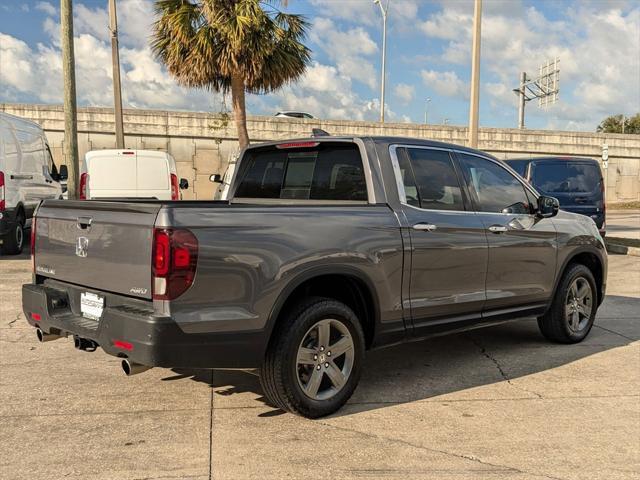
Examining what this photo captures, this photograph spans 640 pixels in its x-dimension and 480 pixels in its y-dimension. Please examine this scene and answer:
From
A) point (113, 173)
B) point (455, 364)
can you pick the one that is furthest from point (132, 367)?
point (113, 173)

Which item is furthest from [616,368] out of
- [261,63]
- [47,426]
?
[261,63]

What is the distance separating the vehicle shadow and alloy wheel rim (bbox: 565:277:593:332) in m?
0.20

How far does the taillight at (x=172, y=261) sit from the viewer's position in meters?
3.30

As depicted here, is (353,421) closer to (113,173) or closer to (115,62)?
(113,173)

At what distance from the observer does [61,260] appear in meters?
4.09

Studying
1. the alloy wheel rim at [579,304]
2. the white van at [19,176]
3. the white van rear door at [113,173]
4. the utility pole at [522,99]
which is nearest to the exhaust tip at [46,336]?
the alloy wheel rim at [579,304]

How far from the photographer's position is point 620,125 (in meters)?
67.4

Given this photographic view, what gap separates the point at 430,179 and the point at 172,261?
7.22 ft

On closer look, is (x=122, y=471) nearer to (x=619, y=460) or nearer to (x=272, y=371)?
(x=272, y=371)

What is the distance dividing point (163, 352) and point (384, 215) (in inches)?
68.3

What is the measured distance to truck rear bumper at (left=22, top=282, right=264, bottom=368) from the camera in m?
3.34

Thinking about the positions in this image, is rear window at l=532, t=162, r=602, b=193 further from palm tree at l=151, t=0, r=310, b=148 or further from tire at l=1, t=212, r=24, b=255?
tire at l=1, t=212, r=24, b=255

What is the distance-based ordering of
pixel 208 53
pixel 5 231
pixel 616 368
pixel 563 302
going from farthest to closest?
1. pixel 208 53
2. pixel 5 231
3. pixel 563 302
4. pixel 616 368

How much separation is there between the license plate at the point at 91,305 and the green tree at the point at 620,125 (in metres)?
68.3
